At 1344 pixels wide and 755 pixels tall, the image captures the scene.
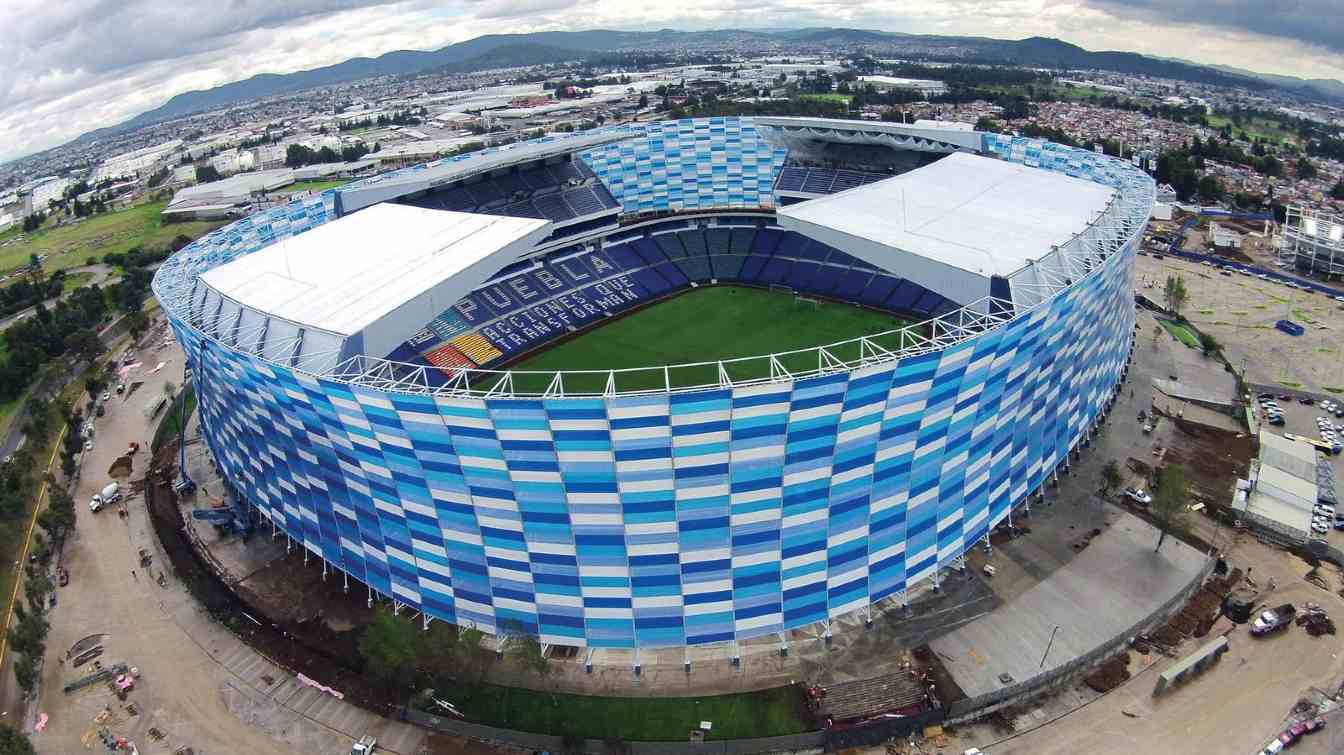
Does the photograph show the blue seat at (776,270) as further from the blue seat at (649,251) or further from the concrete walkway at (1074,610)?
the concrete walkway at (1074,610)

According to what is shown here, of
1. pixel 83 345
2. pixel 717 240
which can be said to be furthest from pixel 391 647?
pixel 83 345

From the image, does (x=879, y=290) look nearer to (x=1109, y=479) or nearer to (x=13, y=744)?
(x=1109, y=479)

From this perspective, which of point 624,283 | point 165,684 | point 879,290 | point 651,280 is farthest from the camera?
point 651,280

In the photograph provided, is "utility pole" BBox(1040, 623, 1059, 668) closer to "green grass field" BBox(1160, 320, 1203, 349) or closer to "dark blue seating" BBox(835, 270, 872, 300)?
"green grass field" BBox(1160, 320, 1203, 349)

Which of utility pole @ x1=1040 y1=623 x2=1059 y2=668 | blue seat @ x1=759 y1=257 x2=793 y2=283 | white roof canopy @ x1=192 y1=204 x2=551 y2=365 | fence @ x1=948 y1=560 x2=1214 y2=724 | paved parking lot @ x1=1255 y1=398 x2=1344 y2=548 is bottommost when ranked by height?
paved parking lot @ x1=1255 y1=398 x2=1344 y2=548

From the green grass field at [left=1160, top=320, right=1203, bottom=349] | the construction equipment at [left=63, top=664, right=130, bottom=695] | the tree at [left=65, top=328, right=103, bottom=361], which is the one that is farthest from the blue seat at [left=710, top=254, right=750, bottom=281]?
the tree at [left=65, top=328, right=103, bottom=361]
